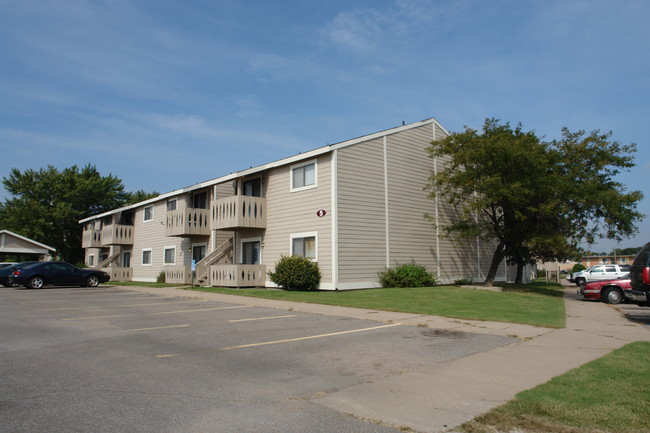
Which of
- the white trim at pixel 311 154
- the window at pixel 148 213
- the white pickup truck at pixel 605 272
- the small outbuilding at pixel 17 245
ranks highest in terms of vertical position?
the white trim at pixel 311 154

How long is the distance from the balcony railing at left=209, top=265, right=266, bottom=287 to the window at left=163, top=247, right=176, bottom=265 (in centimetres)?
963

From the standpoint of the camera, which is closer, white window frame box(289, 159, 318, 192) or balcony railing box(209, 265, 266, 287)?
white window frame box(289, 159, 318, 192)

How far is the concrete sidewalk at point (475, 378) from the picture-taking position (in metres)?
5.05

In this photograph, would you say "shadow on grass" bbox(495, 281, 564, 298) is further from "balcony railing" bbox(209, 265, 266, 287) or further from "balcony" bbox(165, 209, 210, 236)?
"balcony" bbox(165, 209, 210, 236)

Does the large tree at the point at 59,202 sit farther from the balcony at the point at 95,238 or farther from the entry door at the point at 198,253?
the entry door at the point at 198,253

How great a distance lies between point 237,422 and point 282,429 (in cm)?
48

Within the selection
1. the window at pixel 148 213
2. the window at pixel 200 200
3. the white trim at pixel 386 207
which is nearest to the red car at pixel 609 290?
the white trim at pixel 386 207

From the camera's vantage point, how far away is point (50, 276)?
2622 cm

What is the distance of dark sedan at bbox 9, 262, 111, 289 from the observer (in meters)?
25.4

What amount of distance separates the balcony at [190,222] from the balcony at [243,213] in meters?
4.17

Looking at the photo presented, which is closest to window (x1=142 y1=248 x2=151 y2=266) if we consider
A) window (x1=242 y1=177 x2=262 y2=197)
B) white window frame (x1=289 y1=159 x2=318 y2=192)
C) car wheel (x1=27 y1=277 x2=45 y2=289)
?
car wheel (x1=27 y1=277 x2=45 y2=289)

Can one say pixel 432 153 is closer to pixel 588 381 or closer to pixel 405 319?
pixel 405 319

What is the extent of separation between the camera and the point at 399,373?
6.79 m

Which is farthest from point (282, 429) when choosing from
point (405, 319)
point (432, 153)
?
point (432, 153)
